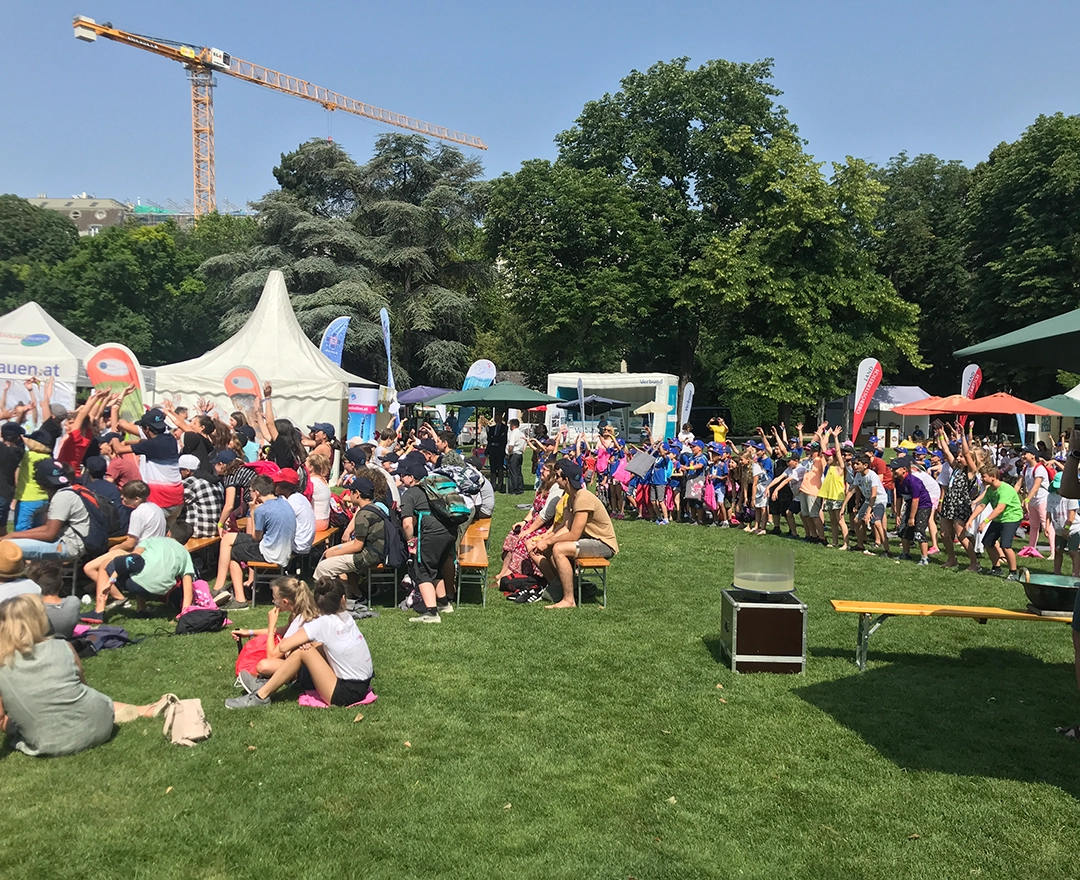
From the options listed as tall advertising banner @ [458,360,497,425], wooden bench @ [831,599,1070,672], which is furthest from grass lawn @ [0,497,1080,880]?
tall advertising banner @ [458,360,497,425]

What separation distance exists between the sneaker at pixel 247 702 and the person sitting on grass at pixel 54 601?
1337 millimetres

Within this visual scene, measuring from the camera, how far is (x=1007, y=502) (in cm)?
1080

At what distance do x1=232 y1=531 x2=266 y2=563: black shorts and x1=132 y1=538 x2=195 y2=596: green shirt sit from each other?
0.65m

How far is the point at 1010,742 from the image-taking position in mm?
5473

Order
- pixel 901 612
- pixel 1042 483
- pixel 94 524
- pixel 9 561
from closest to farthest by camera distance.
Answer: pixel 9 561, pixel 901 612, pixel 94 524, pixel 1042 483

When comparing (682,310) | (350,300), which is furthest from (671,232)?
(350,300)

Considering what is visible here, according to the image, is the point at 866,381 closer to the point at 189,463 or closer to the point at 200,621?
the point at 189,463

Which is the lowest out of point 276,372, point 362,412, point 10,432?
point 10,432

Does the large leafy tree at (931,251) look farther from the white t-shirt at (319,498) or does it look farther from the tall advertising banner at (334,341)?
the white t-shirt at (319,498)

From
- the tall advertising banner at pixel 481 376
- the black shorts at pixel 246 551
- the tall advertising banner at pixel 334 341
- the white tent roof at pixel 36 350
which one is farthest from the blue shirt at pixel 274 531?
the tall advertising banner at pixel 481 376

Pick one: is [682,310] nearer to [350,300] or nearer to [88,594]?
[350,300]

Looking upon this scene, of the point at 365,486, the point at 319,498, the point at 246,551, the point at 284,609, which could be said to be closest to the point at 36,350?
the point at 319,498

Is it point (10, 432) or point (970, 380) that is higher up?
point (970, 380)

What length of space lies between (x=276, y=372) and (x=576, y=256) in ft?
71.8
